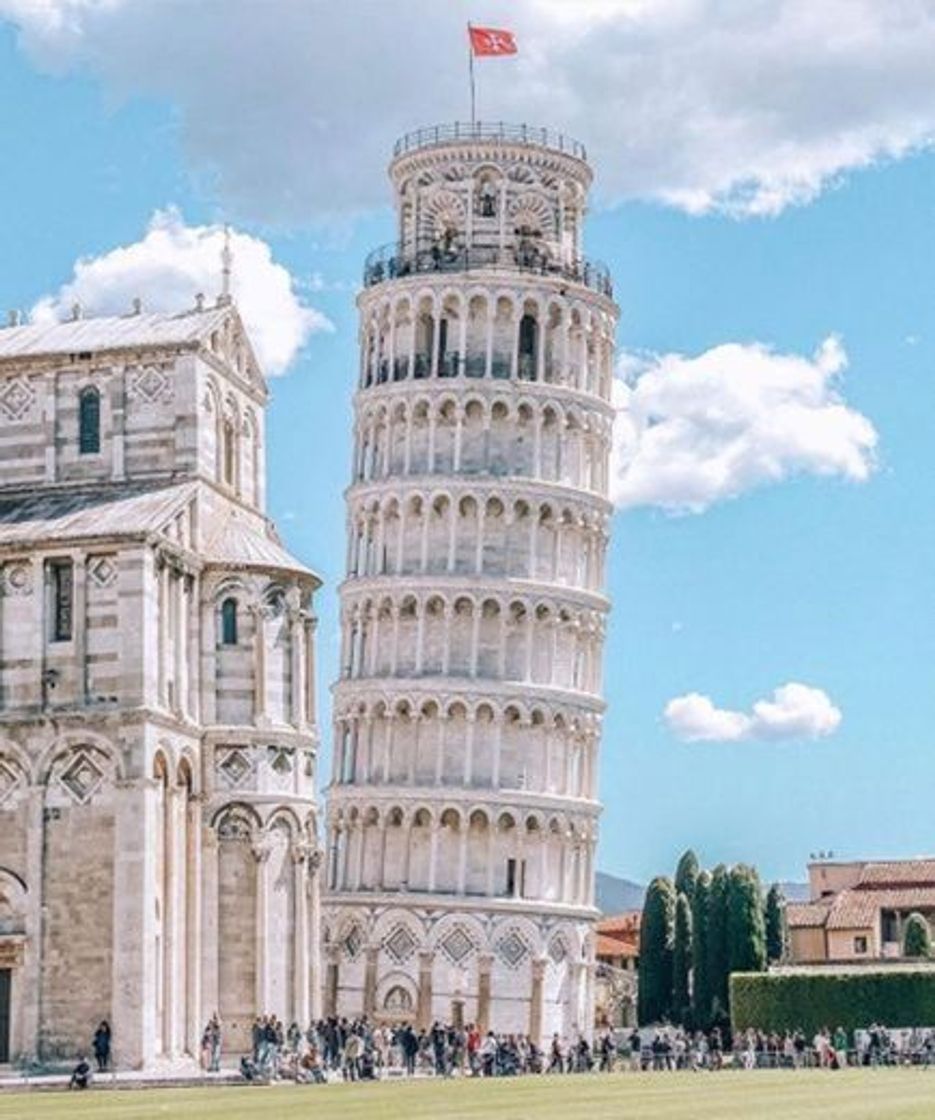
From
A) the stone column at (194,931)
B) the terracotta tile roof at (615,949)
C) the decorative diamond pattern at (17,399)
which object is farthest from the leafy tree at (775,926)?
the decorative diamond pattern at (17,399)

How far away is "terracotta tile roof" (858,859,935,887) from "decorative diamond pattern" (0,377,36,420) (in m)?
67.5

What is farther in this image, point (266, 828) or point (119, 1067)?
point (266, 828)

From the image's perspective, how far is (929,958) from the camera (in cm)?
10844

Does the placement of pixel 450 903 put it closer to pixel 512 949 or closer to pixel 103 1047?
pixel 512 949

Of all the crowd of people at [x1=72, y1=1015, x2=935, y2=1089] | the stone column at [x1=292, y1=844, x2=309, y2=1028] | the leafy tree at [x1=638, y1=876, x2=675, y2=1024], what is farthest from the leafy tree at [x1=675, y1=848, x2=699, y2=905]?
the stone column at [x1=292, y1=844, x2=309, y2=1028]

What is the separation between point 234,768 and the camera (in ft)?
224

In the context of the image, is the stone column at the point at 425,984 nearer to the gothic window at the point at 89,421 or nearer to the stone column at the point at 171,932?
the gothic window at the point at 89,421

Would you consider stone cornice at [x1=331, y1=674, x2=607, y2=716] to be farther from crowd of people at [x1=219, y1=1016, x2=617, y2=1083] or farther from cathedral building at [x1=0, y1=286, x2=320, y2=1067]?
cathedral building at [x1=0, y1=286, x2=320, y2=1067]

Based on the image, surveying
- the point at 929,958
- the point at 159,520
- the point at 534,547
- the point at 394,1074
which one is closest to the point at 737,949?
the point at 929,958

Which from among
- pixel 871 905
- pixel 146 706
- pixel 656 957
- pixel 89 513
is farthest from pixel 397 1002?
pixel 146 706

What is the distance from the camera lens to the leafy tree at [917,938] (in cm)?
11081

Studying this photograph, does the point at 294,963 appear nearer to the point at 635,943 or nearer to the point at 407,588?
the point at 407,588

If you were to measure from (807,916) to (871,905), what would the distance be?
379cm

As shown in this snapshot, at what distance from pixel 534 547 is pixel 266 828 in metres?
37.0
